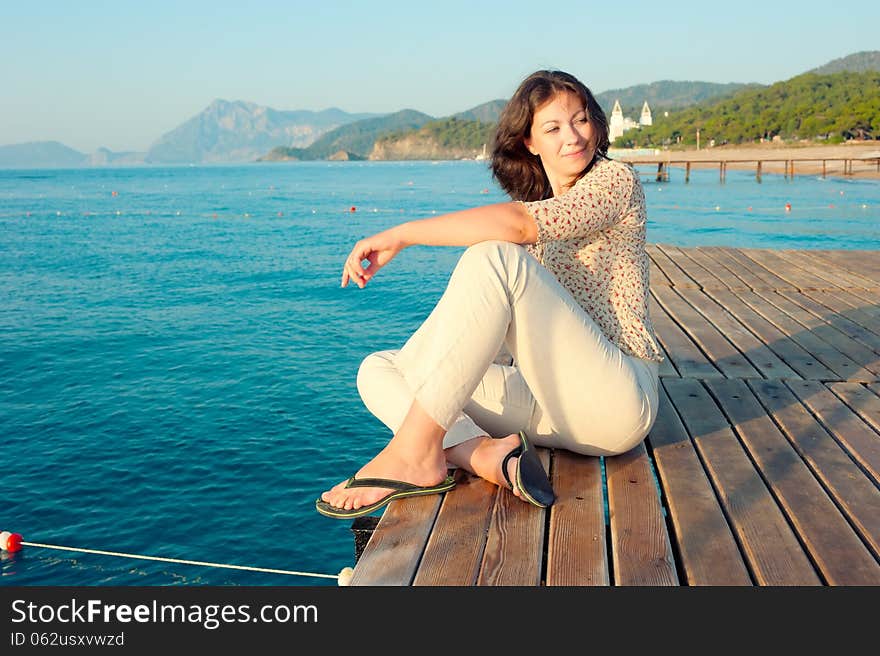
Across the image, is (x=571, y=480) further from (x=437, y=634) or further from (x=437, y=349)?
(x=437, y=634)

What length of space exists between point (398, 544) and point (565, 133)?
4.88 ft

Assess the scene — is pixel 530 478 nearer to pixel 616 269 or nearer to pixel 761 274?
pixel 616 269

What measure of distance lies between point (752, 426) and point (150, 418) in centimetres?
586

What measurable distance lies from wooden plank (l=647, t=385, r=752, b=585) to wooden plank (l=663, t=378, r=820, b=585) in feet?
0.11

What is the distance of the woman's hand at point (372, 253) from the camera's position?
8.63 feet

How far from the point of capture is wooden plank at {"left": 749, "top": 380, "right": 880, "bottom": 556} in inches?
92.0

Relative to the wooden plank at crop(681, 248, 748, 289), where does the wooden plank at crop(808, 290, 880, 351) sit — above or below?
below

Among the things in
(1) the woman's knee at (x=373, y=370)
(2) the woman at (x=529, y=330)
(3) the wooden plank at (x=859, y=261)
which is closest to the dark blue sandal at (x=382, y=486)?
(2) the woman at (x=529, y=330)

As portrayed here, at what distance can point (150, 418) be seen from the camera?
732cm

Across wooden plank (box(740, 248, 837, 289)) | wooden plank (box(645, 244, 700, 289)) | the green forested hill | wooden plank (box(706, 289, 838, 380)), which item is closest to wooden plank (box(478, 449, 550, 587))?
wooden plank (box(706, 289, 838, 380))

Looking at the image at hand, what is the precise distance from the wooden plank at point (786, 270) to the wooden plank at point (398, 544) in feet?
17.1

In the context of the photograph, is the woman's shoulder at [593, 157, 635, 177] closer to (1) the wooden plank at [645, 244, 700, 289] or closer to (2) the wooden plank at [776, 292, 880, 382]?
(2) the wooden plank at [776, 292, 880, 382]

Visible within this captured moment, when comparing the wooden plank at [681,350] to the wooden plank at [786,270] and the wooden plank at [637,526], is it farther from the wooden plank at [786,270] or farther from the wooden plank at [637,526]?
the wooden plank at [786,270]

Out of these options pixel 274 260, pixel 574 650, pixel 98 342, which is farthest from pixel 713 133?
pixel 574 650
